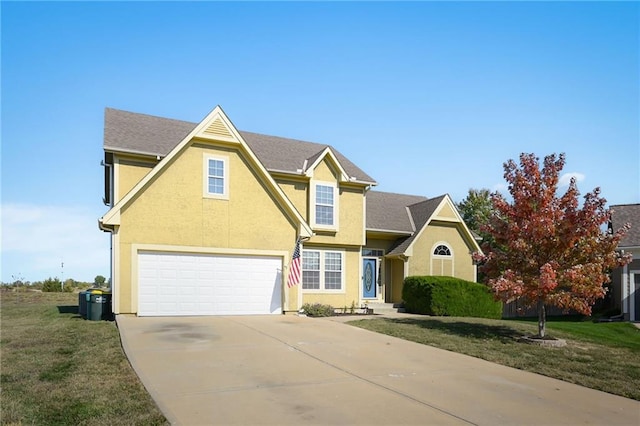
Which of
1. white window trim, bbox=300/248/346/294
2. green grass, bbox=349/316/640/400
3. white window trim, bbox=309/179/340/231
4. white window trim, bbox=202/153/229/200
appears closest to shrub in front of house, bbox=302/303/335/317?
white window trim, bbox=300/248/346/294

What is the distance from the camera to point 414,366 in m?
9.96

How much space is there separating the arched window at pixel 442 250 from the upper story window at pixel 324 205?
6208 millimetres

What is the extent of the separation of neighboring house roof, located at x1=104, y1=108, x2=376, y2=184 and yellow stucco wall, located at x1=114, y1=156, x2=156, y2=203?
1.82ft

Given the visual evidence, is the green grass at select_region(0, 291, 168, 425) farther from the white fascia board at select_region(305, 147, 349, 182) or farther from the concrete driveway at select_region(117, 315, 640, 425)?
the white fascia board at select_region(305, 147, 349, 182)

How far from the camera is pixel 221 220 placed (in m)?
18.3

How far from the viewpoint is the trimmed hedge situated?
2200 cm

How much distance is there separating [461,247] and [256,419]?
2157cm

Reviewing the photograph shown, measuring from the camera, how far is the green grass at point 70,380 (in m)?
6.42

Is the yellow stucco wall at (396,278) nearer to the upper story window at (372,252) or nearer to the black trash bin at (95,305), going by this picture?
the upper story window at (372,252)

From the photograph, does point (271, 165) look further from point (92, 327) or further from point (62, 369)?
point (62, 369)

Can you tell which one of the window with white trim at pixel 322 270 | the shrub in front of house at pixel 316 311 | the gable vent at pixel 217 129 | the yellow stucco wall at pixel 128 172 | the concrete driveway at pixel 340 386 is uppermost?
the gable vent at pixel 217 129

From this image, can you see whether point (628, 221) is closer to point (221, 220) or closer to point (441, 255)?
point (441, 255)

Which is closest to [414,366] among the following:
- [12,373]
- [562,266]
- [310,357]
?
[310,357]

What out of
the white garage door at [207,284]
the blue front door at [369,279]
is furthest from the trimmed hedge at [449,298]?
the white garage door at [207,284]
